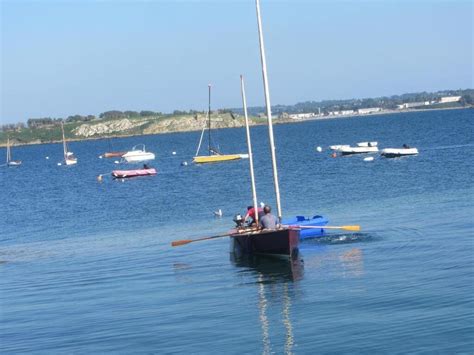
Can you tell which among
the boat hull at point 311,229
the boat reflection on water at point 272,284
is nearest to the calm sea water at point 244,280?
the boat reflection on water at point 272,284

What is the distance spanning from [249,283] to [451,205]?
19117mm

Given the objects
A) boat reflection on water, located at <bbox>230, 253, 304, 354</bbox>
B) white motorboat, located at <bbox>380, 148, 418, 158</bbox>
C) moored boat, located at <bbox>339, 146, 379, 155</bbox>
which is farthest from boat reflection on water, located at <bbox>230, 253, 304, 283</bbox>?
moored boat, located at <bbox>339, 146, 379, 155</bbox>

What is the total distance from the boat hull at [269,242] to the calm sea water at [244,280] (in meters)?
0.52

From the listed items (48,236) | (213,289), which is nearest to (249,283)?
(213,289)

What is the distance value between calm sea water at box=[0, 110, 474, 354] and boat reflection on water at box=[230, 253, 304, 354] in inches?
2.8

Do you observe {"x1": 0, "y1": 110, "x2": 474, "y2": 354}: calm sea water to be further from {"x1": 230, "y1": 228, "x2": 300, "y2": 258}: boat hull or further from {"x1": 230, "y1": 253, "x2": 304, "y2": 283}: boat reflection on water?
{"x1": 230, "y1": 228, "x2": 300, "y2": 258}: boat hull

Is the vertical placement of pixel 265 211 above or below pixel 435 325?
above

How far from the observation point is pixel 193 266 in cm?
3784

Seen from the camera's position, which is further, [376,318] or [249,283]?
[249,283]

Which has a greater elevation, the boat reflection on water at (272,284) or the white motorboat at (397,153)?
the white motorboat at (397,153)

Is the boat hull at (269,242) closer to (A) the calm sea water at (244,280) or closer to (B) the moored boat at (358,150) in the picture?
(A) the calm sea water at (244,280)

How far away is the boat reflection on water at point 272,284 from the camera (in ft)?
84.1

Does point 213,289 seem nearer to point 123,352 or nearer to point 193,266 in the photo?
point 193,266

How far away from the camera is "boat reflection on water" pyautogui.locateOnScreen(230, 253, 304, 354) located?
2564 centimetres
